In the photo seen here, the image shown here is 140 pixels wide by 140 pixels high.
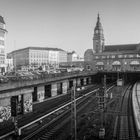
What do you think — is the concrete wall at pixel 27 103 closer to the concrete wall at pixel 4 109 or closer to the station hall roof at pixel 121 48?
the concrete wall at pixel 4 109

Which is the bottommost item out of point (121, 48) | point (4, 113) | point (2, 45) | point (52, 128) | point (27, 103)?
point (52, 128)

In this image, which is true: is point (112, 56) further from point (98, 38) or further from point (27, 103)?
point (27, 103)

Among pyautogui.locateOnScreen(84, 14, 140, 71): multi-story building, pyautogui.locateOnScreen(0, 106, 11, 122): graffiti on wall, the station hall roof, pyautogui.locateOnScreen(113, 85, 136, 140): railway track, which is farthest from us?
the station hall roof

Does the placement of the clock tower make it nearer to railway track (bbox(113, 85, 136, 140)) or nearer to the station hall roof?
the station hall roof

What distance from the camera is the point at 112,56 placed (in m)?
159

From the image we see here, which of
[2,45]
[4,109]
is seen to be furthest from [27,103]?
[2,45]

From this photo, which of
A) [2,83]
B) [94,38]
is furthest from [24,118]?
[94,38]

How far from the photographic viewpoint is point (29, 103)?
1704 inches

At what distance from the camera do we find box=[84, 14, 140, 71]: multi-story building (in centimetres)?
14938

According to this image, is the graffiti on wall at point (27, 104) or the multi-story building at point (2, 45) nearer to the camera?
the graffiti on wall at point (27, 104)

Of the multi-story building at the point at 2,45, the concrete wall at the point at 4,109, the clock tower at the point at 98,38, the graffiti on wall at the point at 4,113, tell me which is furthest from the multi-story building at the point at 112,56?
the graffiti on wall at the point at 4,113

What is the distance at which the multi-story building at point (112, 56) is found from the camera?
149 meters

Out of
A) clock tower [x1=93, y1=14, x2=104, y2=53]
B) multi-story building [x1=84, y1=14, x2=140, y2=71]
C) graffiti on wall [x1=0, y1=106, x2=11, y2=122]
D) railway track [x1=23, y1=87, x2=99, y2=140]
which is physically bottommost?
railway track [x1=23, y1=87, x2=99, y2=140]

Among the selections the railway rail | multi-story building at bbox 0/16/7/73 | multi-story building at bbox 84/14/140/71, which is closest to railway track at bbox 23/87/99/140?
the railway rail
